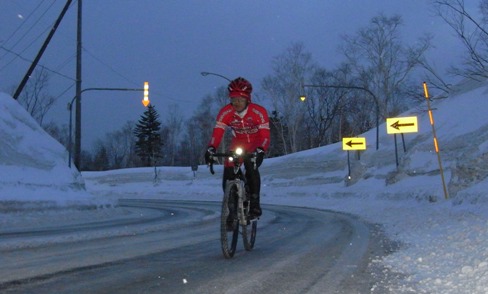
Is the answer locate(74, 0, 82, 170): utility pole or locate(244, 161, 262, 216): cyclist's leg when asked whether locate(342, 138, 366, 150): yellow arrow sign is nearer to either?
locate(74, 0, 82, 170): utility pole

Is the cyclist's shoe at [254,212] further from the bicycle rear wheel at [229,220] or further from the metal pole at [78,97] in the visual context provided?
the metal pole at [78,97]

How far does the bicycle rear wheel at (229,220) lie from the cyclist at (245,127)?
0.31m

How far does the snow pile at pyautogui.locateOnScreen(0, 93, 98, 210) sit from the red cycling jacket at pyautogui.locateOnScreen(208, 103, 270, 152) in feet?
33.0

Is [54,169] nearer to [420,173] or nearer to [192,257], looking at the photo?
[192,257]

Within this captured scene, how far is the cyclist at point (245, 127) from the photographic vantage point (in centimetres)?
682

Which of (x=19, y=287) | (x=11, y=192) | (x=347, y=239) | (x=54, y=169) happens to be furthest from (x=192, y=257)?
(x=54, y=169)

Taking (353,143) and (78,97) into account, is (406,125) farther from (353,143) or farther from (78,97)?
(78,97)

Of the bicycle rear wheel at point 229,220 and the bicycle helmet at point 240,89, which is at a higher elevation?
the bicycle helmet at point 240,89

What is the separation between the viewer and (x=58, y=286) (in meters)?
4.73

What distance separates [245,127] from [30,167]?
1265cm

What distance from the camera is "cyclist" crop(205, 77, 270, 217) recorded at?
22.4 feet

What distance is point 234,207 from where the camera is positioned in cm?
653

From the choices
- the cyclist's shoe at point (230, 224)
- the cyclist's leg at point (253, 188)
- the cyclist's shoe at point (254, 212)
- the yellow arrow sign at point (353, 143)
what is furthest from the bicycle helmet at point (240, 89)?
the yellow arrow sign at point (353, 143)

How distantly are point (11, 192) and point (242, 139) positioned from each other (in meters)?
10.7
